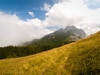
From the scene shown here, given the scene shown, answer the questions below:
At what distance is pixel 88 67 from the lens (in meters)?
33.2

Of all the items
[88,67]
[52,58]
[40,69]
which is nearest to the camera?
[88,67]

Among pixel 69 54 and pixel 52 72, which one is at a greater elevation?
pixel 69 54

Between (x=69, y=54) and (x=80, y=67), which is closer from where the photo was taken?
(x=80, y=67)

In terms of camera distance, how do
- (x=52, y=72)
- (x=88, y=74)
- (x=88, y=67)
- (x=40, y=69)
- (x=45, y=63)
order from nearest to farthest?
(x=88, y=74) < (x=88, y=67) < (x=52, y=72) < (x=40, y=69) < (x=45, y=63)

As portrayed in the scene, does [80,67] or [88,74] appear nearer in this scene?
[88,74]

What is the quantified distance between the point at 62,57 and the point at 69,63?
18.6 ft

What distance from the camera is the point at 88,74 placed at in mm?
30969

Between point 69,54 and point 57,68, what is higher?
point 69,54

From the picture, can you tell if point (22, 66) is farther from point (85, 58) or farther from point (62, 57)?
point (85, 58)

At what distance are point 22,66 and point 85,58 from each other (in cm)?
1781

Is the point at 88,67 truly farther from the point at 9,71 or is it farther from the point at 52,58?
the point at 9,71

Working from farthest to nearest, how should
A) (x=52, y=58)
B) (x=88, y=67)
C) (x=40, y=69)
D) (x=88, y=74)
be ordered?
(x=52, y=58) < (x=40, y=69) < (x=88, y=67) < (x=88, y=74)

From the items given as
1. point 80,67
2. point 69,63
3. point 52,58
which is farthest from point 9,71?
point 80,67

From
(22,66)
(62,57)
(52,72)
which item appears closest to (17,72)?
(22,66)
